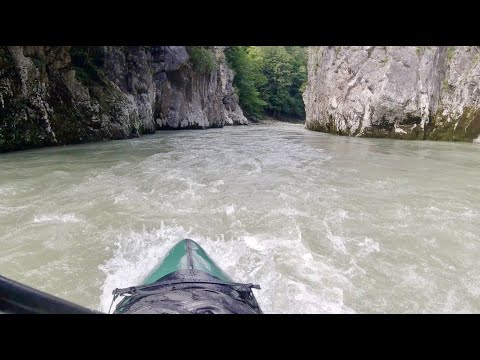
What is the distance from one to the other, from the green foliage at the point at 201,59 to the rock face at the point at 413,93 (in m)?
9.95

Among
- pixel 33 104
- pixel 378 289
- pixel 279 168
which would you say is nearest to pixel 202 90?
pixel 33 104

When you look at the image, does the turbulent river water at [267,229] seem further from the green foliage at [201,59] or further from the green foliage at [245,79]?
the green foliage at [245,79]

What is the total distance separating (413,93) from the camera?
17.9 meters

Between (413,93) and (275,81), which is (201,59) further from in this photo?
(275,81)

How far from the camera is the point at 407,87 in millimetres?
18016

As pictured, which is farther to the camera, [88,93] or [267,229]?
[88,93]

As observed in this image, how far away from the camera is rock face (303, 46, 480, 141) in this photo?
16703 mm

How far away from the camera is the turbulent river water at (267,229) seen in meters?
3.71

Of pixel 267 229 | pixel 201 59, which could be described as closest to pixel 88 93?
pixel 267 229

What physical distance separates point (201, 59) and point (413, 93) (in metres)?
14.3
